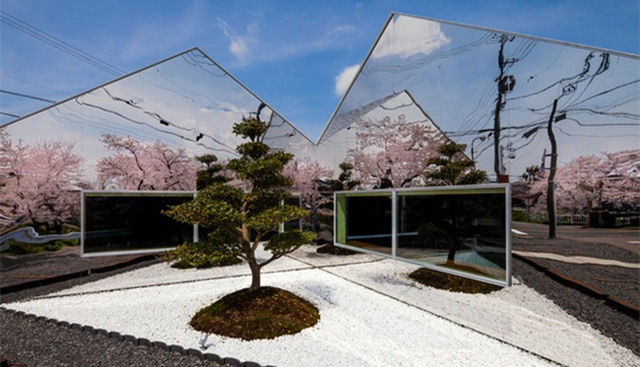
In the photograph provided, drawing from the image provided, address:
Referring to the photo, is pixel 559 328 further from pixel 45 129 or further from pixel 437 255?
pixel 45 129

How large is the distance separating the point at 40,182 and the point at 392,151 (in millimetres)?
7268

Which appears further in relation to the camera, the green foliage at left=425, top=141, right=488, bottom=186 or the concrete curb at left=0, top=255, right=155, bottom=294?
the concrete curb at left=0, top=255, right=155, bottom=294

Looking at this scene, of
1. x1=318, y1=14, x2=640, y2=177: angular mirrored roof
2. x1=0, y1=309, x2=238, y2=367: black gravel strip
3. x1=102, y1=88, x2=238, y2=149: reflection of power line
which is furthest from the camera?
x1=102, y1=88, x2=238, y2=149: reflection of power line

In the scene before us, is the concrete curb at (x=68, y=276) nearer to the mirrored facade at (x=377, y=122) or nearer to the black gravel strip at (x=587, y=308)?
the mirrored facade at (x=377, y=122)

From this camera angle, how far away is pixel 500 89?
422cm

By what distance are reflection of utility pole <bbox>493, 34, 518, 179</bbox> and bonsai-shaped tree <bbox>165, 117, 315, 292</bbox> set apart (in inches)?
124

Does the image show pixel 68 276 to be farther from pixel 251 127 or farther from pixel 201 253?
pixel 251 127

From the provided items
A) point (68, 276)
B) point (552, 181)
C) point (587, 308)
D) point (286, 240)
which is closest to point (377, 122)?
point (286, 240)

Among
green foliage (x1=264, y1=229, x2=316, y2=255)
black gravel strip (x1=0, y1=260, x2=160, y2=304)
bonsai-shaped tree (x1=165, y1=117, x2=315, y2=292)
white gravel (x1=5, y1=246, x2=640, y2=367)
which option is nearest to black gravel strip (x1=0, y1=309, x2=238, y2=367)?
white gravel (x1=5, y1=246, x2=640, y2=367)

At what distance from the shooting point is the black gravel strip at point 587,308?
3.23 metres

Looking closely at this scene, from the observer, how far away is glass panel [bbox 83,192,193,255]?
6.74 meters

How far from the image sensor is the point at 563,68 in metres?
3.64

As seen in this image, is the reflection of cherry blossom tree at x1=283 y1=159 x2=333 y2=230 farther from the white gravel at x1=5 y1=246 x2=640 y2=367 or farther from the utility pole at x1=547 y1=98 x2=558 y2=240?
the utility pole at x1=547 y1=98 x2=558 y2=240

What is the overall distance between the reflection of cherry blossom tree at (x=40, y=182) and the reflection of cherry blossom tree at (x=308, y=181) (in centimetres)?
540
